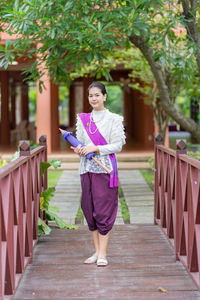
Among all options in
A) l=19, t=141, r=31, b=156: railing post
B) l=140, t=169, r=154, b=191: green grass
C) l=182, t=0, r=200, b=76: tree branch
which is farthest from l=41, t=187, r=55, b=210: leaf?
l=140, t=169, r=154, b=191: green grass

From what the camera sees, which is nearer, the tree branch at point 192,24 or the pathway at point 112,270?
the pathway at point 112,270

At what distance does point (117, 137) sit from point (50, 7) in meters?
Result: 1.82

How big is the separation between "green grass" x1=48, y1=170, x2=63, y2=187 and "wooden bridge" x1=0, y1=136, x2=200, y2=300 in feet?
13.2

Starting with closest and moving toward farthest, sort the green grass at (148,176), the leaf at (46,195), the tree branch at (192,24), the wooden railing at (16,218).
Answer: the wooden railing at (16,218) < the leaf at (46,195) < the tree branch at (192,24) < the green grass at (148,176)

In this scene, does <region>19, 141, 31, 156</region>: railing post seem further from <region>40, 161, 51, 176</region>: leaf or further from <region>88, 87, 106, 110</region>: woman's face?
<region>40, 161, 51, 176</region>: leaf

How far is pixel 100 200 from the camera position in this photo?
351 cm

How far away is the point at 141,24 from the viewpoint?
4.45 m

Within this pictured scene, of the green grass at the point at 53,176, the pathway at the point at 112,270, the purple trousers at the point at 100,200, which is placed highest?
the purple trousers at the point at 100,200

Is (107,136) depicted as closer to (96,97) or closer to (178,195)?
(96,97)

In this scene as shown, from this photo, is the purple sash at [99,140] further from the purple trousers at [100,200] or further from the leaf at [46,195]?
the leaf at [46,195]

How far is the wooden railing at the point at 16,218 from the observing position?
2584mm

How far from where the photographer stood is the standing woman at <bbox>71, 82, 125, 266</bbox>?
3.49 m

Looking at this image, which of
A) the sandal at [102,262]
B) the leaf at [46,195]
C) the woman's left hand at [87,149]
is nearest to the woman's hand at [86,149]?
the woman's left hand at [87,149]

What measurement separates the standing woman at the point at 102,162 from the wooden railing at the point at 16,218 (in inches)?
18.4
